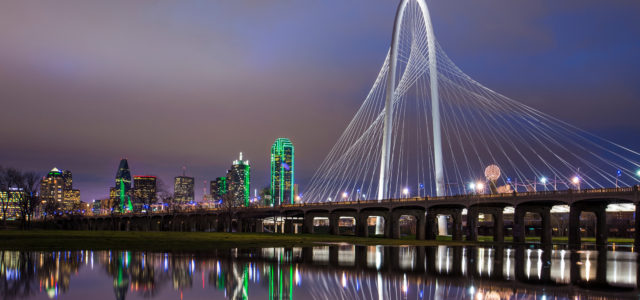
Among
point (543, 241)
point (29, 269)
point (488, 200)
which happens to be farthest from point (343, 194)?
point (29, 269)

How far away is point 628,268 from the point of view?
39.1 metres

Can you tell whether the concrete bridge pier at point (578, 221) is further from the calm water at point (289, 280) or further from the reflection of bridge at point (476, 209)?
the calm water at point (289, 280)

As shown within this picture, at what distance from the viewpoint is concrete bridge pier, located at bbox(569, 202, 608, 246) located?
289 feet

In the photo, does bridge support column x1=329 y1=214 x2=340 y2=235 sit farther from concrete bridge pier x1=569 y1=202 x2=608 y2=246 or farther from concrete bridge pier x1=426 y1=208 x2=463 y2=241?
concrete bridge pier x1=569 y1=202 x2=608 y2=246

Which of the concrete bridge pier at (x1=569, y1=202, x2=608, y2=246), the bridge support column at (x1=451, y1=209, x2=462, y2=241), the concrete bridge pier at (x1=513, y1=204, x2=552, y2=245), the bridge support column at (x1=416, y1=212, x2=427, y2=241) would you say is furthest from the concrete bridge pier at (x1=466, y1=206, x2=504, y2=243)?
the concrete bridge pier at (x1=569, y1=202, x2=608, y2=246)

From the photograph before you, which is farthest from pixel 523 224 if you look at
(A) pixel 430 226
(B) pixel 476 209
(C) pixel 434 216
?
(C) pixel 434 216

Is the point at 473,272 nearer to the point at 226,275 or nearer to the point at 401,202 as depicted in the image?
the point at 226,275

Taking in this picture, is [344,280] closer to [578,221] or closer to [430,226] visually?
[578,221]

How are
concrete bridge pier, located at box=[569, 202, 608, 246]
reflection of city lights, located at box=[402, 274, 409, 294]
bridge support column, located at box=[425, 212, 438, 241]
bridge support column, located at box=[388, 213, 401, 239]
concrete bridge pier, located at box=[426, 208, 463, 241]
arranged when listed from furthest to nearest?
bridge support column, located at box=[388, 213, 401, 239] < bridge support column, located at box=[425, 212, 438, 241] < concrete bridge pier, located at box=[426, 208, 463, 241] < concrete bridge pier, located at box=[569, 202, 608, 246] < reflection of city lights, located at box=[402, 274, 409, 294]

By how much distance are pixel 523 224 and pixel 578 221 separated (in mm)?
10693

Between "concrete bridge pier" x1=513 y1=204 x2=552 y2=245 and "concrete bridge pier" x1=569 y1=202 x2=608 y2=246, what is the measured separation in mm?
5225

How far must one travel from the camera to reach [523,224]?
101m

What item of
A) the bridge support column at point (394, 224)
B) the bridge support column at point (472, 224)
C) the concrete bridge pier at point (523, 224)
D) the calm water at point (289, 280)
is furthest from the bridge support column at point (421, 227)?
the calm water at point (289, 280)

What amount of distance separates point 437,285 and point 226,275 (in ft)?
32.1
